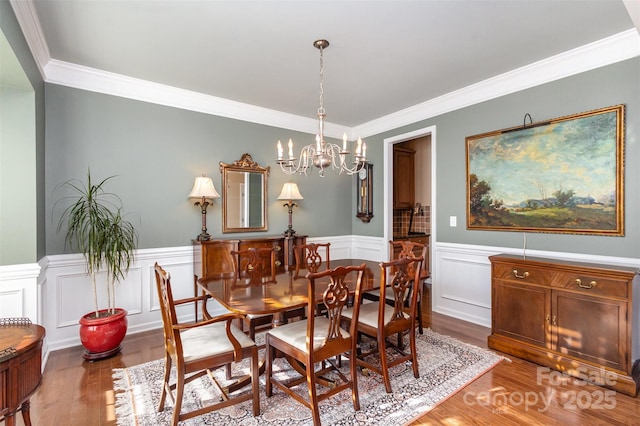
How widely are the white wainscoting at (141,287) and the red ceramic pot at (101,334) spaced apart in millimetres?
334

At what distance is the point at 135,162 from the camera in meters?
3.34

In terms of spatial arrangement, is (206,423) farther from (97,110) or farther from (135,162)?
(97,110)

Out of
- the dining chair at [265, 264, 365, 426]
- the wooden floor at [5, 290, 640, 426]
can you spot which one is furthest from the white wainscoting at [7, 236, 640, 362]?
the dining chair at [265, 264, 365, 426]

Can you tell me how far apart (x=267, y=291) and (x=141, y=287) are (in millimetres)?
1902

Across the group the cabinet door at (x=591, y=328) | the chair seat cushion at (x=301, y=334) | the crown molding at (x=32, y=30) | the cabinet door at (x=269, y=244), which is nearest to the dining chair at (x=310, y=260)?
the cabinet door at (x=269, y=244)

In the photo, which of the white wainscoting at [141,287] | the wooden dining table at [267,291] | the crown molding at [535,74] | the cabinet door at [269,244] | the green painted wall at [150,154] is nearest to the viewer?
the wooden dining table at [267,291]

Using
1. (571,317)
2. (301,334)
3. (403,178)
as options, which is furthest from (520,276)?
(403,178)

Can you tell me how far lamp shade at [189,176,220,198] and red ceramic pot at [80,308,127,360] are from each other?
136 centimetres

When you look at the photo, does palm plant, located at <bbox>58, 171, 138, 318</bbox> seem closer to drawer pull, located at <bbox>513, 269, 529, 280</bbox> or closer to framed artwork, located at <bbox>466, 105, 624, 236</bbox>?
drawer pull, located at <bbox>513, 269, 529, 280</bbox>

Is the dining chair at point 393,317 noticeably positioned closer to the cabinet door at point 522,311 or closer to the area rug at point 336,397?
the area rug at point 336,397

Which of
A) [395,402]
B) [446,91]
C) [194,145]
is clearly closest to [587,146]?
[446,91]

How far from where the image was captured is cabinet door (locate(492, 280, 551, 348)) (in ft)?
8.43

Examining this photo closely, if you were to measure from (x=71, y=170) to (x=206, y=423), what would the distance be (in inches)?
104

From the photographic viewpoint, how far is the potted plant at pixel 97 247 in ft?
8.80
